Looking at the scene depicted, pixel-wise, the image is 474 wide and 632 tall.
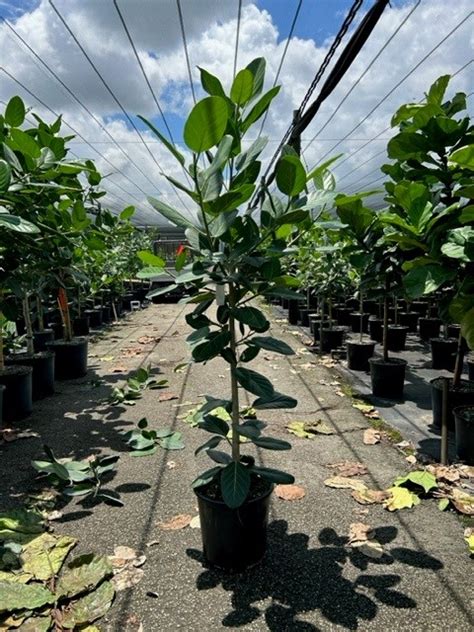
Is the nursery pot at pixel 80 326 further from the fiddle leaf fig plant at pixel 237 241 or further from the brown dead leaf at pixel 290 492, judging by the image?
the fiddle leaf fig plant at pixel 237 241

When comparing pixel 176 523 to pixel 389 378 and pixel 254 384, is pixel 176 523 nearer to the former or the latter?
pixel 254 384

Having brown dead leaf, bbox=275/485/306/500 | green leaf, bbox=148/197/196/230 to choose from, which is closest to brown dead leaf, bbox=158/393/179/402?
brown dead leaf, bbox=275/485/306/500

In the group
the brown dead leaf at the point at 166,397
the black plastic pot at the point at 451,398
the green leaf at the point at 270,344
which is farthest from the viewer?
the brown dead leaf at the point at 166,397

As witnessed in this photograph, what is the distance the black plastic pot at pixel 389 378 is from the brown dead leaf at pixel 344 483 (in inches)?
59.1

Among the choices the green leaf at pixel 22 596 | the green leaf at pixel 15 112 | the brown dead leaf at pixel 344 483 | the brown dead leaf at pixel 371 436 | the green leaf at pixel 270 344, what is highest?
the green leaf at pixel 15 112

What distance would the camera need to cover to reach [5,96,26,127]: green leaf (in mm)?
2236

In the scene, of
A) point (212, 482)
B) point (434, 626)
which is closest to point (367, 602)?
point (434, 626)

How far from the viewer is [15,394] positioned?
3.34 meters

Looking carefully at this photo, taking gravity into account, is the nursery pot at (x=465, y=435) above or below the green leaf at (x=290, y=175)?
below

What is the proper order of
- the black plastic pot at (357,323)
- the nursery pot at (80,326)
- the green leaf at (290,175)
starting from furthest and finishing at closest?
1. the nursery pot at (80,326)
2. the black plastic pot at (357,323)
3. the green leaf at (290,175)

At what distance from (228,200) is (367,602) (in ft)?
4.37

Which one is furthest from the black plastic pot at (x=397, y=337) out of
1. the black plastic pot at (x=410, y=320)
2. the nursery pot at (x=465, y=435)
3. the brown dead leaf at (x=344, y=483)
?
the brown dead leaf at (x=344, y=483)

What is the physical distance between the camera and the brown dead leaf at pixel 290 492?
2180 mm

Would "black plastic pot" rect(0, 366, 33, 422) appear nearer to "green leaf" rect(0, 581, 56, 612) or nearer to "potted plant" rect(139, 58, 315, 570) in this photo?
"green leaf" rect(0, 581, 56, 612)
